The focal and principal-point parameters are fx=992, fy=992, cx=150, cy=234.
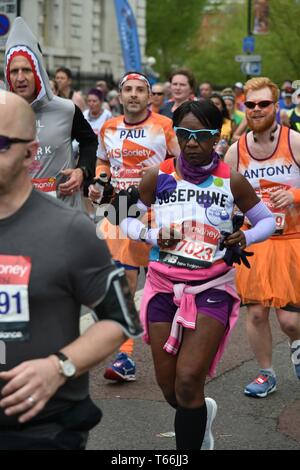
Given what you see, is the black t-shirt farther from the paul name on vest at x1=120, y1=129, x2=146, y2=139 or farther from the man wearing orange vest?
the paul name on vest at x1=120, y1=129, x2=146, y2=139

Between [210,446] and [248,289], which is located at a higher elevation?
[248,289]

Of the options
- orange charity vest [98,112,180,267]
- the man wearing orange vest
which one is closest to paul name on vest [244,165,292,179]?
the man wearing orange vest

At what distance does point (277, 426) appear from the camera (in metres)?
5.50

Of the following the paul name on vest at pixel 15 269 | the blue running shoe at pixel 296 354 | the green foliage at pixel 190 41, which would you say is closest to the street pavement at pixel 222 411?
the blue running shoe at pixel 296 354

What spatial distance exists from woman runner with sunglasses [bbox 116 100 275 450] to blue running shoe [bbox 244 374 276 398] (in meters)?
1.35

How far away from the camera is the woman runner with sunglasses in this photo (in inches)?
179

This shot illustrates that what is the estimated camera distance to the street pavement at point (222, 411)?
5176 millimetres

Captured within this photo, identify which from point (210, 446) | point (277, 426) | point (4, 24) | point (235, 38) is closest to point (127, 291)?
point (210, 446)

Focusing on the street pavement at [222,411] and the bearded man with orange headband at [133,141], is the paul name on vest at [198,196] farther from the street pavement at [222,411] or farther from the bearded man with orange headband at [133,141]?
the bearded man with orange headband at [133,141]

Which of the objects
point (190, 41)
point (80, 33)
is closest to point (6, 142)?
point (80, 33)

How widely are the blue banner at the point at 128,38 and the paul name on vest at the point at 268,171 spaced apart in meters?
22.6

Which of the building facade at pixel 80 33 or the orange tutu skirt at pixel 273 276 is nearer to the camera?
the orange tutu skirt at pixel 273 276

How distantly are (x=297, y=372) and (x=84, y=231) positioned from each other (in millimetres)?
3632

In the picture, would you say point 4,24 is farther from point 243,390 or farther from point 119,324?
point 119,324
